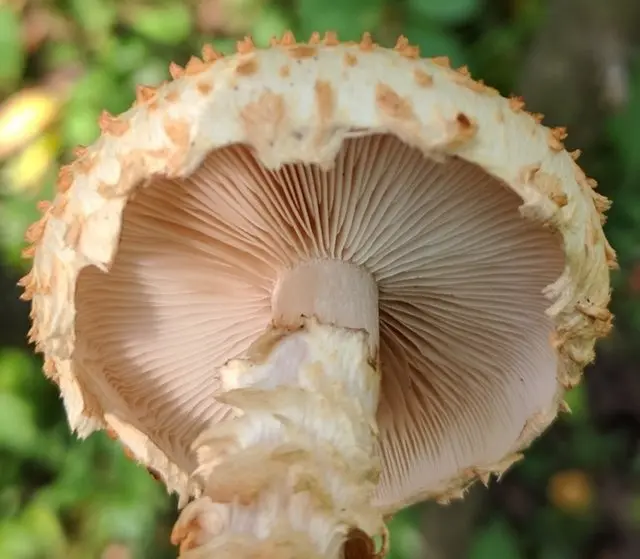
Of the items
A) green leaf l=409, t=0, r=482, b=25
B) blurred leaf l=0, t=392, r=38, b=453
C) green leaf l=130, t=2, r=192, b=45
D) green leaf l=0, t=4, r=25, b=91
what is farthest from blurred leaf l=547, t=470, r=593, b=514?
green leaf l=0, t=4, r=25, b=91

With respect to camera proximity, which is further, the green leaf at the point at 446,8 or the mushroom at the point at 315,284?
the green leaf at the point at 446,8

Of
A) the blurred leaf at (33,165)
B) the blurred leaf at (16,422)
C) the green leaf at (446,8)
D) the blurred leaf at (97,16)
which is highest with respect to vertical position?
the green leaf at (446,8)

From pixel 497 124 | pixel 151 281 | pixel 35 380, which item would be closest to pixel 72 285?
pixel 151 281

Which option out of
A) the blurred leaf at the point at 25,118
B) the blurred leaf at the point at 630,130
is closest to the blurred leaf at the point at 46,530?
the blurred leaf at the point at 25,118

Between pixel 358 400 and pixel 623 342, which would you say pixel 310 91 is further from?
pixel 623 342

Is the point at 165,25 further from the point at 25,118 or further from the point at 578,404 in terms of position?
the point at 578,404

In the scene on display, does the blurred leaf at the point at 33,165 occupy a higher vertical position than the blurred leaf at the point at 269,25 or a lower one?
lower

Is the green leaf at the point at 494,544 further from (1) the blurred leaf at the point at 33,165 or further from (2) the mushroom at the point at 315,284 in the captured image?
(1) the blurred leaf at the point at 33,165

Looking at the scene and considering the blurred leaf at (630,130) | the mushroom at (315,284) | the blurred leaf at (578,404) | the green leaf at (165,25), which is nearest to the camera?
the mushroom at (315,284)
